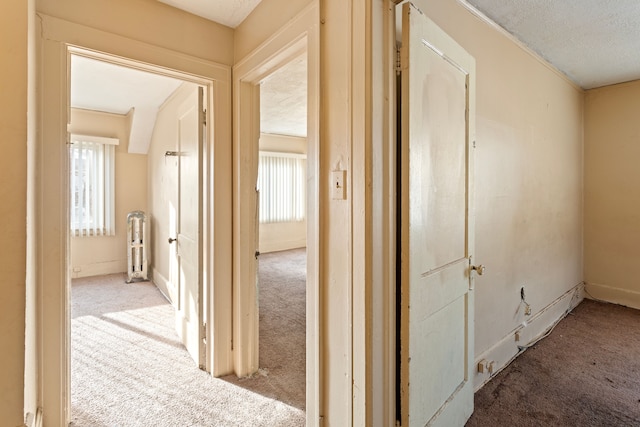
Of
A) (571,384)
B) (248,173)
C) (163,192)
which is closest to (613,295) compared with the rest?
(571,384)

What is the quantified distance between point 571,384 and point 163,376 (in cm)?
294

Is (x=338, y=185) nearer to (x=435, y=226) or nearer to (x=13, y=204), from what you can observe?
(x=435, y=226)

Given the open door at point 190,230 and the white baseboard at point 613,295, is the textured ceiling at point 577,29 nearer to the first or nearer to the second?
the open door at point 190,230

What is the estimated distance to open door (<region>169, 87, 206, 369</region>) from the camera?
2.21m

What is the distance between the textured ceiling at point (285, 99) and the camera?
10.4ft

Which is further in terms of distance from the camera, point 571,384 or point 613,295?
point 613,295

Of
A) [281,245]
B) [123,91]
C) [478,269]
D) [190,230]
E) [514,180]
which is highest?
[123,91]

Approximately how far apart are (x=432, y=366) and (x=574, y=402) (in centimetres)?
131

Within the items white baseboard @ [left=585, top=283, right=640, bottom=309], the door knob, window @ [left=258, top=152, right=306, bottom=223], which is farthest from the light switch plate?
window @ [left=258, top=152, right=306, bottom=223]

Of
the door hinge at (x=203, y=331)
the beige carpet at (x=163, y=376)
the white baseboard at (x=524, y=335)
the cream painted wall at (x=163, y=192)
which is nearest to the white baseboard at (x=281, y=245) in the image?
the cream painted wall at (x=163, y=192)

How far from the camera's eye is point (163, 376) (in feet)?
7.17

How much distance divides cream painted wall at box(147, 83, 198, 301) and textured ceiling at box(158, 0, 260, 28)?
1.10 m

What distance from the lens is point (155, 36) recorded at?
185 centimetres

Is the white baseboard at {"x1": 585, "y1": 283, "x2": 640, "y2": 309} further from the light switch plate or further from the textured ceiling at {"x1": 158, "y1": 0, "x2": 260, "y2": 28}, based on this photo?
the textured ceiling at {"x1": 158, "y1": 0, "x2": 260, "y2": 28}
